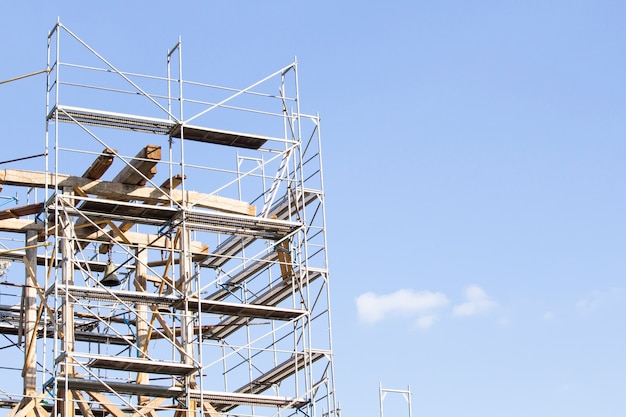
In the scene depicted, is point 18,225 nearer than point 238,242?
Yes

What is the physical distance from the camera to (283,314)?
3647 cm

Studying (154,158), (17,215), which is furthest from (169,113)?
(17,215)

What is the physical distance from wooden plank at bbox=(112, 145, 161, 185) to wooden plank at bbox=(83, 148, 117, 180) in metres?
0.50

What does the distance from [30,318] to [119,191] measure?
374cm

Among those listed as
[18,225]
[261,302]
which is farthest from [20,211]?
[261,302]

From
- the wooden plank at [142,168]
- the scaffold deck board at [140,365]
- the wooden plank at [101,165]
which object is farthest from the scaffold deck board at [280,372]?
the wooden plank at [101,165]

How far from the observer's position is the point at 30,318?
37031 mm

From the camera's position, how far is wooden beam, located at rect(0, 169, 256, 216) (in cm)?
3556

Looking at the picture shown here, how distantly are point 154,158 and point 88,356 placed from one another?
4883mm

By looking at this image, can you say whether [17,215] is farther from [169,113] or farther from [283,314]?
[283,314]

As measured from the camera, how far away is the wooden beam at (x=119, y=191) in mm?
35562

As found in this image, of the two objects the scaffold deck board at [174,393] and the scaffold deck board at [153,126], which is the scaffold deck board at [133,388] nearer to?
the scaffold deck board at [174,393]

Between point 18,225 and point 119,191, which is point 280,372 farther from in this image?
point 18,225

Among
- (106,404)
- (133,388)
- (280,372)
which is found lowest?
(106,404)
